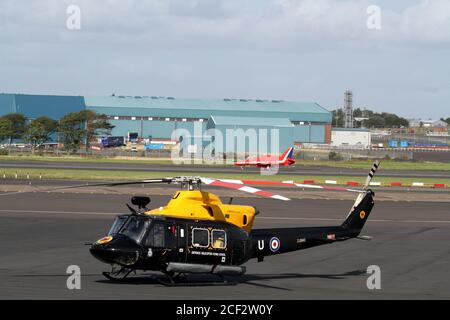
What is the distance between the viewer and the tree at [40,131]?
431 feet

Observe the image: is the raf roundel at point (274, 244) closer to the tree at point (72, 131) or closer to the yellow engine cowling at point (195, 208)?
the yellow engine cowling at point (195, 208)

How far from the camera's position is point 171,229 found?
21734mm

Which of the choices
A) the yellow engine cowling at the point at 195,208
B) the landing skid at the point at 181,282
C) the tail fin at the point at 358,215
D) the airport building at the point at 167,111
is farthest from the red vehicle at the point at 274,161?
the airport building at the point at 167,111

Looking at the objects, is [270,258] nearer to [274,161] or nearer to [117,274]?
[117,274]

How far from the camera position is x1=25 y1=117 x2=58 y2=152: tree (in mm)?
131413

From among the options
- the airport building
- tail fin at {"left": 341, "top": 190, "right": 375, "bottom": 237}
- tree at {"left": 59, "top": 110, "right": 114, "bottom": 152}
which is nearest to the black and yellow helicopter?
tail fin at {"left": 341, "top": 190, "right": 375, "bottom": 237}

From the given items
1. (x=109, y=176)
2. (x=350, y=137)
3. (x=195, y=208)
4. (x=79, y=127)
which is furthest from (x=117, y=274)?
(x=350, y=137)

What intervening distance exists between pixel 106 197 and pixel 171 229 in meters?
30.6

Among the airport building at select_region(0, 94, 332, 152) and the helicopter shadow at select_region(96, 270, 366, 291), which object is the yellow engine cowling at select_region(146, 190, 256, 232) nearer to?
the helicopter shadow at select_region(96, 270, 366, 291)

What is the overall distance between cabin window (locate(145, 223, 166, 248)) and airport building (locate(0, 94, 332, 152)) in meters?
135

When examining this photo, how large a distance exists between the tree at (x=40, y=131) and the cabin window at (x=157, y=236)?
361 feet

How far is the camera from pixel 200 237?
72.4ft
